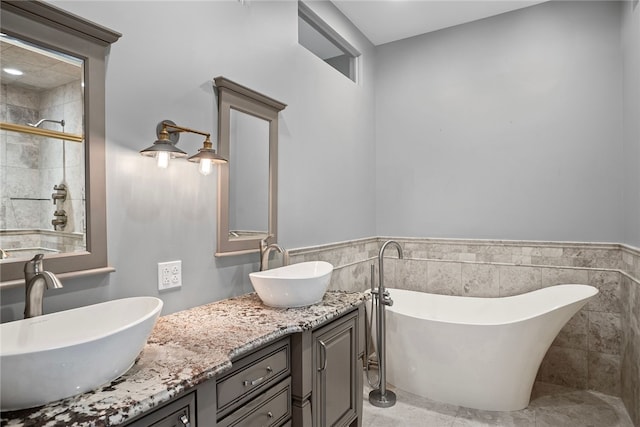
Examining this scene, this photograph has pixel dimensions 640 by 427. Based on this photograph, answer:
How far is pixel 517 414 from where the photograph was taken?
2.43 m

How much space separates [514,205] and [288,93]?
207 cm

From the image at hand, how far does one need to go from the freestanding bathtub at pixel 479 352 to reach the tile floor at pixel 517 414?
0.06 meters

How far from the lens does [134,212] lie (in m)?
1.52

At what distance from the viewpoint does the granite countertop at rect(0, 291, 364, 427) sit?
0.82 m

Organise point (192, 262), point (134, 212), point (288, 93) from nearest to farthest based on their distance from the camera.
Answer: point (134, 212), point (192, 262), point (288, 93)

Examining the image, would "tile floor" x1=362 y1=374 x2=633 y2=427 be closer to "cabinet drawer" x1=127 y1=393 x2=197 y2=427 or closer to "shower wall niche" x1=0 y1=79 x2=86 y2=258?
"cabinet drawer" x1=127 y1=393 x2=197 y2=427

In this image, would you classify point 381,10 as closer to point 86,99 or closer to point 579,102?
point 579,102

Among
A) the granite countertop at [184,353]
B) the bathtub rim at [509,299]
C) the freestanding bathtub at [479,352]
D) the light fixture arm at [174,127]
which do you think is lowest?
the freestanding bathtub at [479,352]

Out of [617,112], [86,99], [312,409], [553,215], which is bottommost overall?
[312,409]

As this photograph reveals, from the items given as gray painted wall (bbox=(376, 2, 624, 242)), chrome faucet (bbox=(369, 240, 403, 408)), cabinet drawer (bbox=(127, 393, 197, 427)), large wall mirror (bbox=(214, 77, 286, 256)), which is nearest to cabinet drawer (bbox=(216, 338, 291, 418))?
cabinet drawer (bbox=(127, 393, 197, 427))

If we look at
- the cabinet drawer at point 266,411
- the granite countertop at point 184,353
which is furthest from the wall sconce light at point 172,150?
the cabinet drawer at point 266,411

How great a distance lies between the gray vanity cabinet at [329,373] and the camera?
60.4 inches

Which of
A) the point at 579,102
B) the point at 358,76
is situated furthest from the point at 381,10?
the point at 579,102

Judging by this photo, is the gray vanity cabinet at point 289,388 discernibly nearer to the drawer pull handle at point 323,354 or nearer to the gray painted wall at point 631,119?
the drawer pull handle at point 323,354
